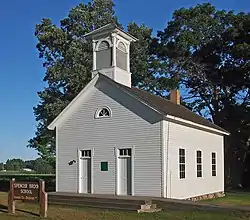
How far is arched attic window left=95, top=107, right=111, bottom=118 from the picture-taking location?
2194 centimetres

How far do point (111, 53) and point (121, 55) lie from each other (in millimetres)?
731

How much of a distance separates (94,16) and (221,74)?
11599mm

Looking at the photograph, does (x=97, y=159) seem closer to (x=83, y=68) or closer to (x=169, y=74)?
(x=83, y=68)

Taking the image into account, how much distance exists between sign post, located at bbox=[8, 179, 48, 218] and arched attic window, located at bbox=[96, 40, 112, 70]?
9.51 metres

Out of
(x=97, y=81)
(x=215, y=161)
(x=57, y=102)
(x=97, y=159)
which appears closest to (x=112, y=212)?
(x=97, y=159)

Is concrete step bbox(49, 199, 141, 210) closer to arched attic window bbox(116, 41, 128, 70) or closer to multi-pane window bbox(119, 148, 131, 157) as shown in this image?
multi-pane window bbox(119, 148, 131, 157)

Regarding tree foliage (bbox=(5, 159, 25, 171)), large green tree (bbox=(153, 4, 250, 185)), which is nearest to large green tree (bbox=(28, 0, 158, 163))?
large green tree (bbox=(153, 4, 250, 185))

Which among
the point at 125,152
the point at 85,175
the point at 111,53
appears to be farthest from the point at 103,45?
the point at 85,175

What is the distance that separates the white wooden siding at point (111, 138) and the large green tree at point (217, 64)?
15.1 meters

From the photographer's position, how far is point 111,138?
21.5m

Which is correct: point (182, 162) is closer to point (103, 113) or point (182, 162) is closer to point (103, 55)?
point (103, 113)

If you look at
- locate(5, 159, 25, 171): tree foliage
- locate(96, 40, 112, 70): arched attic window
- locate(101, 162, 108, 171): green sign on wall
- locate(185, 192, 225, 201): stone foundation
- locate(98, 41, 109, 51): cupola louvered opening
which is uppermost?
locate(98, 41, 109, 51): cupola louvered opening

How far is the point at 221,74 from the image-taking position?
35500 millimetres

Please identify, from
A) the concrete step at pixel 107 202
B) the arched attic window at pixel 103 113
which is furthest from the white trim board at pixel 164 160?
the arched attic window at pixel 103 113
